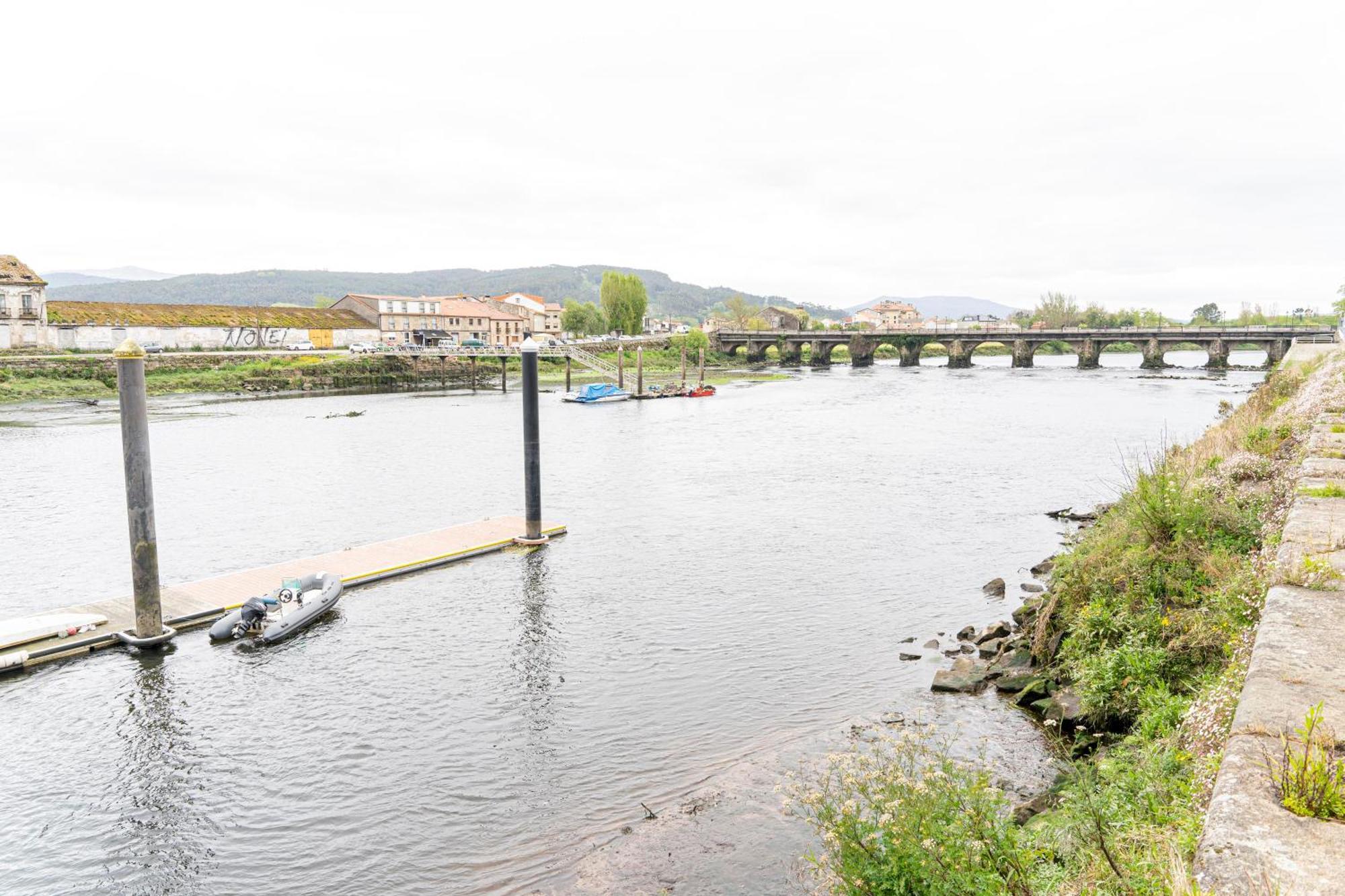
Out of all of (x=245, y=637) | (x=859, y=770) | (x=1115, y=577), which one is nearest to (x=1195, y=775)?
(x=859, y=770)

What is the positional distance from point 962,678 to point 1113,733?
385 centimetres

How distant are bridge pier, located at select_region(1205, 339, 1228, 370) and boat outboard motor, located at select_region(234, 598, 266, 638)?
4860 inches

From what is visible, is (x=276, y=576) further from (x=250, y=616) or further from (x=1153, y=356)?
(x=1153, y=356)

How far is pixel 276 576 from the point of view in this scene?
20078 mm

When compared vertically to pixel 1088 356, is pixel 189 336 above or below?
above

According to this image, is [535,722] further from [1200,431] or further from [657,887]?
[1200,431]

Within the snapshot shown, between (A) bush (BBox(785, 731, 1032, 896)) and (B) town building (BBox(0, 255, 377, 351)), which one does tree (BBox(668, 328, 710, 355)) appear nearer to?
(B) town building (BBox(0, 255, 377, 351))

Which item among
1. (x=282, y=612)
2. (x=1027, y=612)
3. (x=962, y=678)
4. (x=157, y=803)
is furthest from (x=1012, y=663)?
(x=282, y=612)

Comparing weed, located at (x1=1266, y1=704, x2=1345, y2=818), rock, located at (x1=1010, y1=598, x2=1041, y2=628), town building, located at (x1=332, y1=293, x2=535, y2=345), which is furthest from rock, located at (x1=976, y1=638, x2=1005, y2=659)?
town building, located at (x1=332, y1=293, x2=535, y2=345)

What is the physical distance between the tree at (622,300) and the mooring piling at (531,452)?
407ft

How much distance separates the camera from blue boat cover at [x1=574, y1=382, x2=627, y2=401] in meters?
74.1

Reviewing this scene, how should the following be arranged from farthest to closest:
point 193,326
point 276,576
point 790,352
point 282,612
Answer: point 790,352, point 193,326, point 276,576, point 282,612

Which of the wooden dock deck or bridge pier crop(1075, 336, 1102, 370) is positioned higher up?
bridge pier crop(1075, 336, 1102, 370)

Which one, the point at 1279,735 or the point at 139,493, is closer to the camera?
the point at 1279,735
